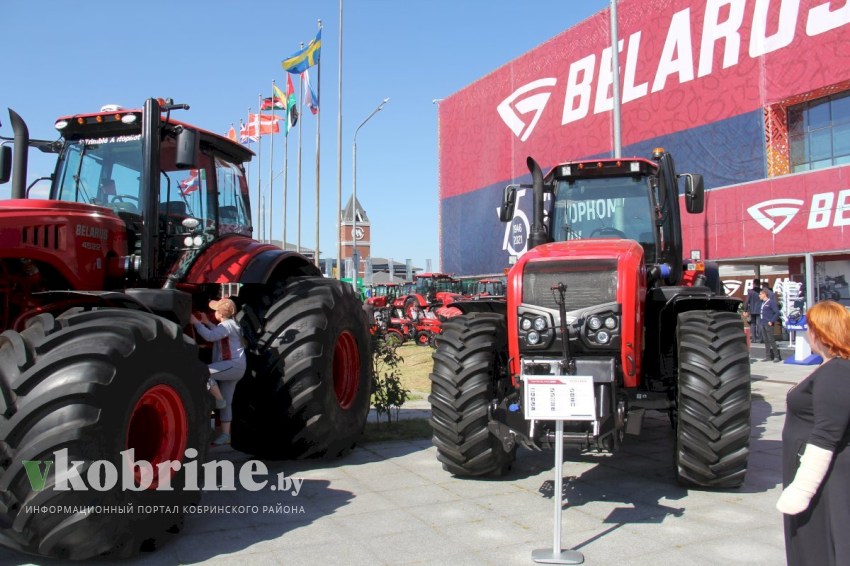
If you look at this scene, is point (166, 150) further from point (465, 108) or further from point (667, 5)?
point (465, 108)

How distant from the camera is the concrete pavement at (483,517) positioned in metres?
4.27

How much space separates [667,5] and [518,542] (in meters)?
21.3

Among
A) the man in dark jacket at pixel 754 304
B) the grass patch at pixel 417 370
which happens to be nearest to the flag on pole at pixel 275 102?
the grass patch at pixel 417 370

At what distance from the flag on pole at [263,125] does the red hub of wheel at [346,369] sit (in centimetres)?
2194

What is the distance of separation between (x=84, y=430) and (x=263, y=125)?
26.1 meters

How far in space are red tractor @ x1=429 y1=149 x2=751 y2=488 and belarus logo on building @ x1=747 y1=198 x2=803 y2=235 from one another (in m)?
12.4

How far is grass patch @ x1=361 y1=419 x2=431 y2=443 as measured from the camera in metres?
7.83

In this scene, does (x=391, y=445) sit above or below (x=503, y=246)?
below

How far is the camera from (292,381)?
603 centimetres

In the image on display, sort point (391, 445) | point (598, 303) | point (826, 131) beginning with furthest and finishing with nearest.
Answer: point (826, 131) → point (391, 445) → point (598, 303)

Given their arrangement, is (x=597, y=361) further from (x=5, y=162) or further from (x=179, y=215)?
(x=5, y=162)

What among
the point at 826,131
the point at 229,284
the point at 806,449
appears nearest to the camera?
the point at 806,449

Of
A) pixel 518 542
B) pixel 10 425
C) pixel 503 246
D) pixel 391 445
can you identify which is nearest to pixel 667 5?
pixel 503 246

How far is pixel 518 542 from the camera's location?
452cm
